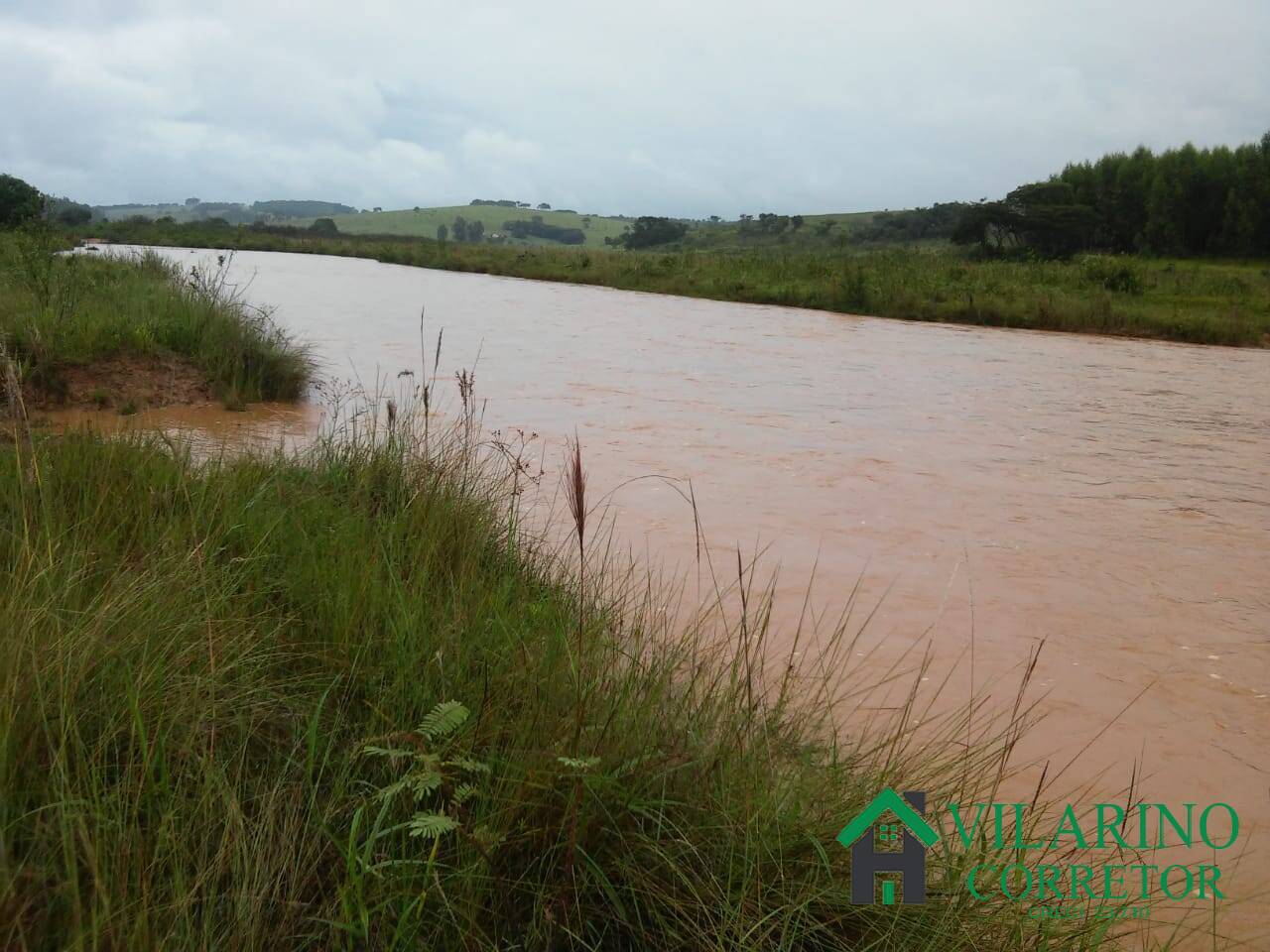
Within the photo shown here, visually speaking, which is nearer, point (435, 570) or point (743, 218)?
point (435, 570)

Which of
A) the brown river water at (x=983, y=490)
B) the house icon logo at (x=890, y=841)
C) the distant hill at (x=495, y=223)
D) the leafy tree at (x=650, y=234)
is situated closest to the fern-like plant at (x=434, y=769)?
the house icon logo at (x=890, y=841)

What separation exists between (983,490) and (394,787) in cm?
614

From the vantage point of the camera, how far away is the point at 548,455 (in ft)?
25.2

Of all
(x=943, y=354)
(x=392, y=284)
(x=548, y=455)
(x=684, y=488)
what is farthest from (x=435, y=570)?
(x=392, y=284)

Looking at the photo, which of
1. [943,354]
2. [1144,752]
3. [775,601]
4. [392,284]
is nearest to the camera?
[1144,752]

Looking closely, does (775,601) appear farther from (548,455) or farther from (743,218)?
(743,218)

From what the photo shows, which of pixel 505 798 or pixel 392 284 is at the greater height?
pixel 392 284

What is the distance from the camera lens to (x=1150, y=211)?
38.3 m

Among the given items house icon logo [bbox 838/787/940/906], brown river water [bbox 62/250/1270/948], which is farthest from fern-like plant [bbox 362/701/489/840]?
brown river water [bbox 62/250/1270/948]

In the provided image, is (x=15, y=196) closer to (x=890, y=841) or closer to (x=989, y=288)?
(x=989, y=288)

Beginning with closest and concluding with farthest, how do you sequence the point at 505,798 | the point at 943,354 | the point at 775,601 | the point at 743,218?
1. the point at 505,798
2. the point at 775,601
3. the point at 943,354
4. the point at 743,218

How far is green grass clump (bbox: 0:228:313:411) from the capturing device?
793 cm

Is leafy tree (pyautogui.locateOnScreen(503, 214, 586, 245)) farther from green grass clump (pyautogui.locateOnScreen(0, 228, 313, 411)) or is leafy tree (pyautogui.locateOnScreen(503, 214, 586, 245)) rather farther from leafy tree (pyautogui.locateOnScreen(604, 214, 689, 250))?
green grass clump (pyautogui.locateOnScreen(0, 228, 313, 411))

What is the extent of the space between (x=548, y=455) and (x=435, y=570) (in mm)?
4453
